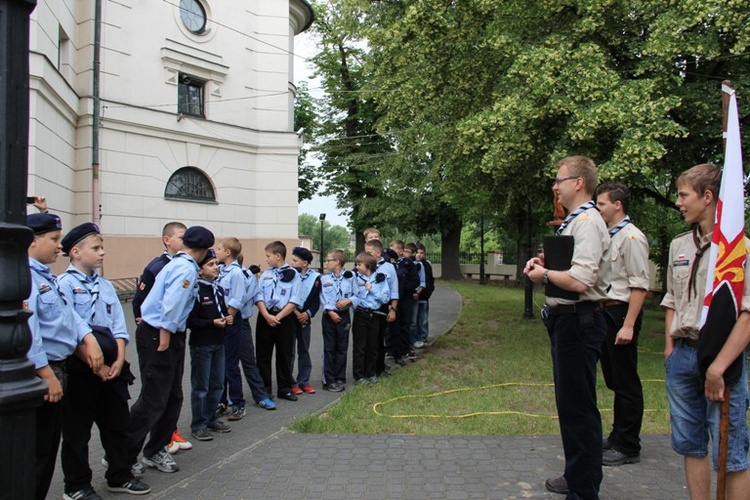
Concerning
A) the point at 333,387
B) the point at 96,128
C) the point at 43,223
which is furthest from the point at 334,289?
the point at 96,128

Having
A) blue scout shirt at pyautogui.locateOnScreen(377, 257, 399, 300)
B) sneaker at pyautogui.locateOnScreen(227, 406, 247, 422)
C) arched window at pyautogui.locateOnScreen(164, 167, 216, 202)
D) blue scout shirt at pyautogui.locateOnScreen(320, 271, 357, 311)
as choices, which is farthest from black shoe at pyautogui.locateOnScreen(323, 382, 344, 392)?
arched window at pyautogui.locateOnScreen(164, 167, 216, 202)

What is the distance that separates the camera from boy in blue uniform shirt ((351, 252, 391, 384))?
8148mm

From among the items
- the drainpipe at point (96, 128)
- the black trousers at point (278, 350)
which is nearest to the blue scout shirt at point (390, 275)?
the black trousers at point (278, 350)

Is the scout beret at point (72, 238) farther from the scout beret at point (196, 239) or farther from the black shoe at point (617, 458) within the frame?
the black shoe at point (617, 458)

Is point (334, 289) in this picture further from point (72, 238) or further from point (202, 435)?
point (72, 238)

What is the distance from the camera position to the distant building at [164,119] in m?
16.3

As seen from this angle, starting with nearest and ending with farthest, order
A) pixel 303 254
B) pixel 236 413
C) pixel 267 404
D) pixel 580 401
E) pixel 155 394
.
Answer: pixel 580 401
pixel 155 394
pixel 236 413
pixel 267 404
pixel 303 254

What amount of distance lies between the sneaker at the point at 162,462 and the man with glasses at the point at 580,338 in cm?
310

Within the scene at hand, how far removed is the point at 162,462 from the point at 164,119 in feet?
55.0

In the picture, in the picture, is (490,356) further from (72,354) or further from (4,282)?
(4,282)

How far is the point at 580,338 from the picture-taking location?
12.5ft

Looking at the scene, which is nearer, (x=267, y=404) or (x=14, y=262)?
(x=14, y=262)

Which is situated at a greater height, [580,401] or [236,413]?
[580,401]

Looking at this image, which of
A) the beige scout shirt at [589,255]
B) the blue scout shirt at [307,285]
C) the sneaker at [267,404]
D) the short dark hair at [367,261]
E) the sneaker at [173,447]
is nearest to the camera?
the beige scout shirt at [589,255]
